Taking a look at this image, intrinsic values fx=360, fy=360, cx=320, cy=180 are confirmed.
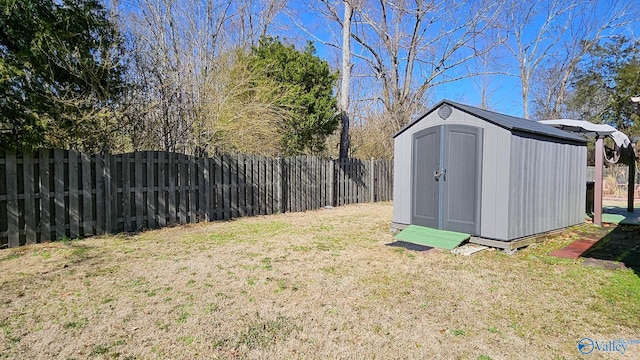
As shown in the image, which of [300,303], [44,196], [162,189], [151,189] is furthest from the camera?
[162,189]

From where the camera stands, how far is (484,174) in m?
5.21

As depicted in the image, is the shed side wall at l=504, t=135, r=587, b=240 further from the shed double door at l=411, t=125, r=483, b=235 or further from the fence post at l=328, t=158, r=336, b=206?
the fence post at l=328, t=158, r=336, b=206

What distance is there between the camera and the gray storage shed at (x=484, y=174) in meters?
5.04

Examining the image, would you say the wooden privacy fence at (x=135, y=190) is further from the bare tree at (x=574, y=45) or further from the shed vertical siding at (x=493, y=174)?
the bare tree at (x=574, y=45)

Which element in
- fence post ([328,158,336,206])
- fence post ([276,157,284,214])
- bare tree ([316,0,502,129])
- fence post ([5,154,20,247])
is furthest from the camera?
bare tree ([316,0,502,129])

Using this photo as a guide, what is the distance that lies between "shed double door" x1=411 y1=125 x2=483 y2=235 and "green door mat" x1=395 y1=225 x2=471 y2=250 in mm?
114

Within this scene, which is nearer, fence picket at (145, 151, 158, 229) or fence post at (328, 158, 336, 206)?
fence picket at (145, 151, 158, 229)

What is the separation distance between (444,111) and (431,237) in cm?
200

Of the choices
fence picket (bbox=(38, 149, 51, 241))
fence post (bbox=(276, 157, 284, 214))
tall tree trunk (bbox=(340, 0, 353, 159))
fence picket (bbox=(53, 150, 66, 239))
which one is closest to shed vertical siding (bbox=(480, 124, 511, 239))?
fence post (bbox=(276, 157, 284, 214))

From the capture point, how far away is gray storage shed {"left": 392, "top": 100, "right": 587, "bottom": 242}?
16.5 feet

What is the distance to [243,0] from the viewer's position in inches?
550

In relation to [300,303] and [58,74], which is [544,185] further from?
[58,74]

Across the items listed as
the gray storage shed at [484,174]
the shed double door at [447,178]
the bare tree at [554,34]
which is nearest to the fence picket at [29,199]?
the gray storage shed at [484,174]

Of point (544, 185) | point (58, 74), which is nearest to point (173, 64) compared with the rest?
point (58, 74)
